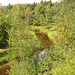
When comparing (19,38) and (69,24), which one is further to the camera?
(69,24)

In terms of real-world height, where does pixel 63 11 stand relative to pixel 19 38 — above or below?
above

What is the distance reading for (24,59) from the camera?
1435cm

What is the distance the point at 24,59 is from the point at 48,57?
14.6 feet

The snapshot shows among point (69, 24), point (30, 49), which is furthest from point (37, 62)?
point (69, 24)

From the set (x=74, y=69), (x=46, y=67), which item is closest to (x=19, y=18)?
(x=46, y=67)

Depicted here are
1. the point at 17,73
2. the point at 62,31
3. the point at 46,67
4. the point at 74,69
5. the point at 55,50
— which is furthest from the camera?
the point at 62,31

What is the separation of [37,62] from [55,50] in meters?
3.75

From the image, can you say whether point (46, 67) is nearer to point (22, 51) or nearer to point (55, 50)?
point (55, 50)

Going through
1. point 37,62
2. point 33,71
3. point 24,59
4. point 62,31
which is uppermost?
point 62,31

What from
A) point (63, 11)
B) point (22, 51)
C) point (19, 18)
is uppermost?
point (63, 11)

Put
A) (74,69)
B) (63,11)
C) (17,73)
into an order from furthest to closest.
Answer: (63,11) < (17,73) < (74,69)

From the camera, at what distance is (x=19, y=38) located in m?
14.2

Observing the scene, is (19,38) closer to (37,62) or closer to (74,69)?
(37,62)

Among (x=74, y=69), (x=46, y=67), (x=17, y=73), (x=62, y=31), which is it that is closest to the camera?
(x=74, y=69)
